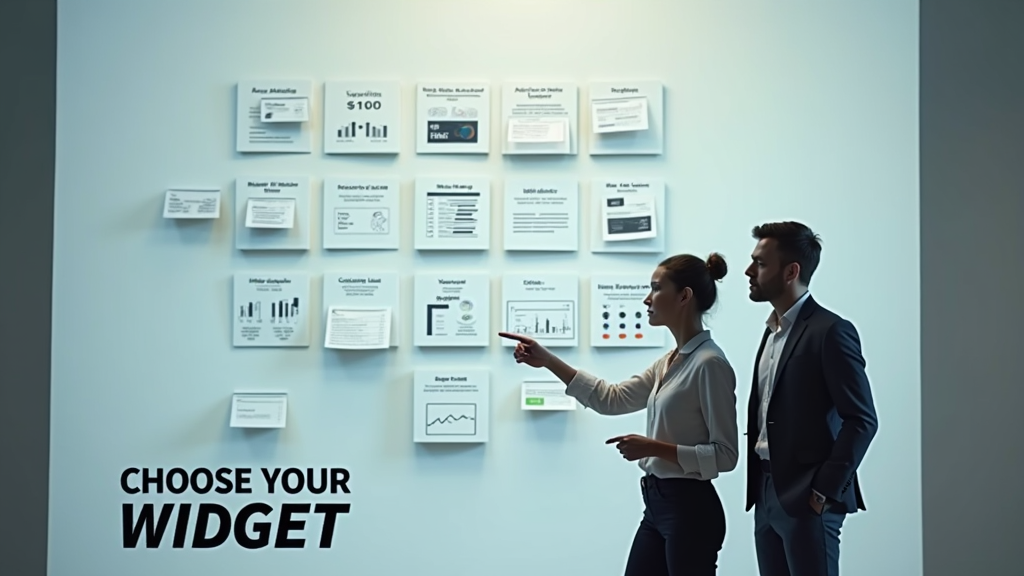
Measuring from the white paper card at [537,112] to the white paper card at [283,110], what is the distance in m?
0.73

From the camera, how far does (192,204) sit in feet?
11.4

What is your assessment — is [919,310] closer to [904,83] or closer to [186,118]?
[904,83]

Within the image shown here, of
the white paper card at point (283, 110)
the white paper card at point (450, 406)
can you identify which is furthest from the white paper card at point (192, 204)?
the white paper card at point (450, 406)

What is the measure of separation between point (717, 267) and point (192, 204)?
1.93m

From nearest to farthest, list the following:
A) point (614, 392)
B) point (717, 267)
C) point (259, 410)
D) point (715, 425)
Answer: point (715, 425), point (717, 267), point (614, 392), point (259, 410)

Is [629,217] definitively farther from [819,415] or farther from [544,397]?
[819,415]

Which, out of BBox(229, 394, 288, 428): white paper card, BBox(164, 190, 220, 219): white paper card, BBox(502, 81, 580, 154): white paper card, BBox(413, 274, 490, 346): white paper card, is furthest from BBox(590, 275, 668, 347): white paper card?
BBox(164, 190, 220, 219): white paper card

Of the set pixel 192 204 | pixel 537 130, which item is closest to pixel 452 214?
pixel 537 130

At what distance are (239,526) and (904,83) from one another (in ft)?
9.56

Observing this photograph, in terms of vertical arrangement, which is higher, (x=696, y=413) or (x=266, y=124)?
(x=266, y=124)

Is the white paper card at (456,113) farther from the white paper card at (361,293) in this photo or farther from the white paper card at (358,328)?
the white paper card at (358,328)

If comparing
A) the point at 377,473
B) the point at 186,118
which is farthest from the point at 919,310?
the point at 186,118

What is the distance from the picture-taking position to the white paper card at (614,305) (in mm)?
3482
